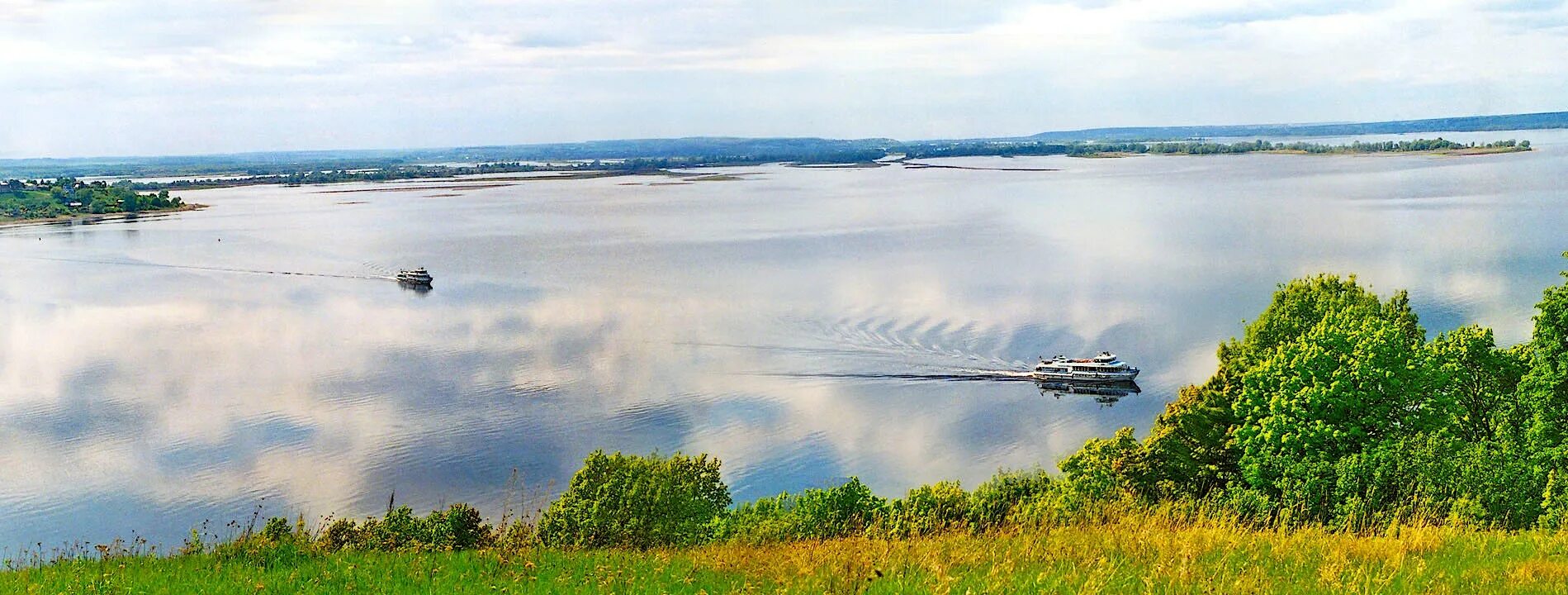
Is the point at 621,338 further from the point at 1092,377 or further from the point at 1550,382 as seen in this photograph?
the point at 1550,382

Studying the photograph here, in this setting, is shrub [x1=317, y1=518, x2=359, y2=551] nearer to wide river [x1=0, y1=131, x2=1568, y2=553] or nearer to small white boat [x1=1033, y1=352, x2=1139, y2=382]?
wide river [x1=0, y1=131, x2=1568, y2=553]

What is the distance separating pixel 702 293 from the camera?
5803 centimetres

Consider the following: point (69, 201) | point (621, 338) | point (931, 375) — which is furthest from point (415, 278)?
point (69, 201)

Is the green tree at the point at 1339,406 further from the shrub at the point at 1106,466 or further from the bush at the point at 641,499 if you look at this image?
the bush at the point at 641,499

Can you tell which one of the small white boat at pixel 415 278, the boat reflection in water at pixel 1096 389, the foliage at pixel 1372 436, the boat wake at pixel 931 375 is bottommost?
the boat reflection in water at pixel 1096 389

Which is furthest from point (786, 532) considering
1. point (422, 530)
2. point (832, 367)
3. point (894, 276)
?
point (894, 276)

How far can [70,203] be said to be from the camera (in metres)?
130

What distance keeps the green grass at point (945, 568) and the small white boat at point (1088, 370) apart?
2995 cm

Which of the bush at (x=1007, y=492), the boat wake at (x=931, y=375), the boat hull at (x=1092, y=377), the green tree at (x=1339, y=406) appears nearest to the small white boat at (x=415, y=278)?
the boat wake at (x=931, y=375)

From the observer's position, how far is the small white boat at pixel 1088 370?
37.8 metres

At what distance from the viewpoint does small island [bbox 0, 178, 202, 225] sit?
120688mm

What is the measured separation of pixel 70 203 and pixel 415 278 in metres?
90.7

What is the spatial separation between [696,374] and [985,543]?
32.5m

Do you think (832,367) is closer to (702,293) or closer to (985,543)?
(702,293)
